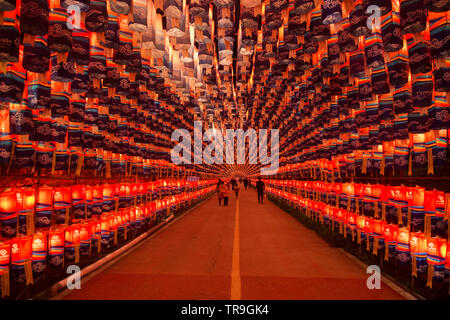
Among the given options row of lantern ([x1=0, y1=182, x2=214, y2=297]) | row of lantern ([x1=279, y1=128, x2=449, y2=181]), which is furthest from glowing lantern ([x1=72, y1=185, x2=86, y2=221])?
row of lantern ([x1=279, y1=128, x2=449, y2=181])

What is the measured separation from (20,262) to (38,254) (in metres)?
0.34

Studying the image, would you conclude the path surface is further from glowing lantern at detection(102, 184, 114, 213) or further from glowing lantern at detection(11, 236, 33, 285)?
glowing lantern at detection(102, 184, 114, 213)

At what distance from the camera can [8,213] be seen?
4555 mm

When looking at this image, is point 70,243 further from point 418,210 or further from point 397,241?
point 418,210

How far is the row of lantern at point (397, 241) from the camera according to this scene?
180 inches

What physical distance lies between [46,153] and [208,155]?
22958 millimetres

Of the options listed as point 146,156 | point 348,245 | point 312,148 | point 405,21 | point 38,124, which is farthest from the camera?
point 312,148

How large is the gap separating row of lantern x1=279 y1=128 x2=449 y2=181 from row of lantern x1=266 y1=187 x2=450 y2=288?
A: 42.4 inches

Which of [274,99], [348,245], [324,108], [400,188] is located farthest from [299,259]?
[274,99]

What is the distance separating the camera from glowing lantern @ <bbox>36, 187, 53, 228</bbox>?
524cm

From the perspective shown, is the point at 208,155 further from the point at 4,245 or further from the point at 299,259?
the point at 4,245

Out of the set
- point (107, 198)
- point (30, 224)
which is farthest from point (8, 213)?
point (107, 198)

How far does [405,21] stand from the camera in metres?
3.65

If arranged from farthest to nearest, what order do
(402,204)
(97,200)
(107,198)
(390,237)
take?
(107,198) < (97,200) < (390,237) < (402,204)
